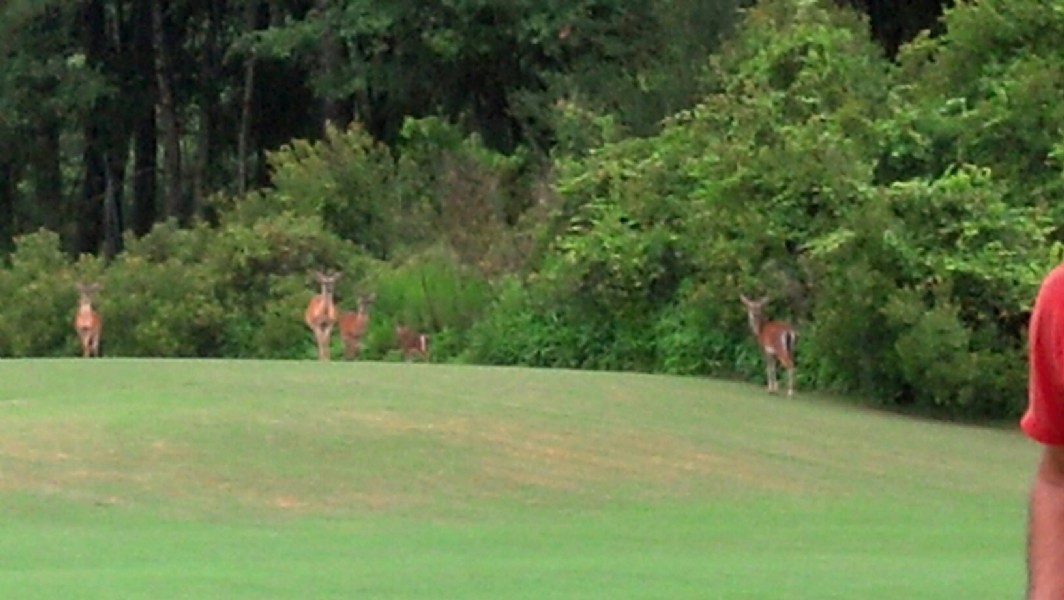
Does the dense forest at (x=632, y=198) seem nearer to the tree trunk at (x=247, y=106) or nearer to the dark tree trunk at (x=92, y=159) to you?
the tree trunk at (x=247, y=106)

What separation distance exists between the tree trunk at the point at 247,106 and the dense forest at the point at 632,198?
0.75 meters

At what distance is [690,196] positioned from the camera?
86.3ft

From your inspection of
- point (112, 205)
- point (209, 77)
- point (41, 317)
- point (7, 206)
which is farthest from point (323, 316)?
point (7, 206)

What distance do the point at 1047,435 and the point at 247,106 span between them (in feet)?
147

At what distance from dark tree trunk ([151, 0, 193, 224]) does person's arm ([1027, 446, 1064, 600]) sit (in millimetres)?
42416

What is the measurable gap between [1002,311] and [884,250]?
1.40 meters

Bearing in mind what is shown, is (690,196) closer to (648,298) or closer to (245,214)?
(648,298)

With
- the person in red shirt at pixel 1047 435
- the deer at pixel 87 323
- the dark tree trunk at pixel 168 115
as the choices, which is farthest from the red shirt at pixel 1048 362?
the dark tree trunk at pixel 168 115

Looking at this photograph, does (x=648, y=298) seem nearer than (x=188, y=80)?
Yes

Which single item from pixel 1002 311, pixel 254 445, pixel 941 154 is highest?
pixel 941 154

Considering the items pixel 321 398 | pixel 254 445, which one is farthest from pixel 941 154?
pixel 254 445

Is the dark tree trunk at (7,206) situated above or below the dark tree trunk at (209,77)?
below

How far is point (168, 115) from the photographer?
154ft

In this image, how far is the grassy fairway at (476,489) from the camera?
11391 mm
